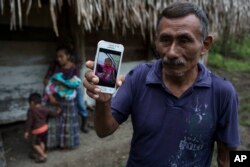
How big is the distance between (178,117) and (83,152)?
3502 millimetres

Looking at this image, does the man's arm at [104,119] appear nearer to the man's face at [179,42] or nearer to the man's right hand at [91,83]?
the man's right hand at [91,83]

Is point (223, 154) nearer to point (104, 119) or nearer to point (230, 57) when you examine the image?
point (104, 119)

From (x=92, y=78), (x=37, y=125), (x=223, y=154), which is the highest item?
(x=92, y=78)

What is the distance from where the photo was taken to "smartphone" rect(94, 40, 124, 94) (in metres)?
1.60

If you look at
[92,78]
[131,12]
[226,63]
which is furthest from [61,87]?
[226,63]

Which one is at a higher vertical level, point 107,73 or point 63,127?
point 107,73

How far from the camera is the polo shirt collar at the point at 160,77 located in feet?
5.97

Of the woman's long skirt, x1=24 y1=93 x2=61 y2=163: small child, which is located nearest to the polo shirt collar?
x1=24 y1=93 x2=61 y2=163: small child

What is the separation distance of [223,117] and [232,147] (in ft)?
0.52

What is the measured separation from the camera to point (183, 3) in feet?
5.86

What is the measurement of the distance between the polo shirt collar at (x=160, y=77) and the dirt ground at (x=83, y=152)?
119 inches

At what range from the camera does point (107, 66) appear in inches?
63.6

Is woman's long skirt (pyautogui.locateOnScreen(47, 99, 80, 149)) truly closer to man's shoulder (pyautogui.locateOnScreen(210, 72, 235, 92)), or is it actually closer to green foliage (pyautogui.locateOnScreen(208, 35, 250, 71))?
man's shoulder (pyautogui.locateOnScreen(210, 72, 235, 92))

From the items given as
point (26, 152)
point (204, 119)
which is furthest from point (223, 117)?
point (26, 152)
